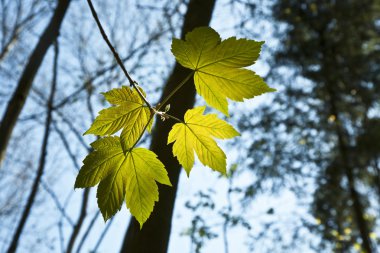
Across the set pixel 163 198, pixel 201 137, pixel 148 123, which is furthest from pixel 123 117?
pixel 163 198

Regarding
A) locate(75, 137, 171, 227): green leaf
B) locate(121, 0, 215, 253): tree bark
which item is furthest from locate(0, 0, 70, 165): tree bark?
locate(75, 137, 171, 227): green leaf

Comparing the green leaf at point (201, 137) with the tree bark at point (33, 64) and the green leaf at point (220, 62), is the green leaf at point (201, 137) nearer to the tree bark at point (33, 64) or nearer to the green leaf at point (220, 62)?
the green leaf at point (220, 62)

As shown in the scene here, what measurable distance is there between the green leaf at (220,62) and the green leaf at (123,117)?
117 mm

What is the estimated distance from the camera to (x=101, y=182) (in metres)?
0.63

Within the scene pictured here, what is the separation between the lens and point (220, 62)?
0.64 metres

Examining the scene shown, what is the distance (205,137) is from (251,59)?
0.18 metres

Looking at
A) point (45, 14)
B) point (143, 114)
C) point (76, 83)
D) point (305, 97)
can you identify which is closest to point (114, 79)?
point (76, 83)

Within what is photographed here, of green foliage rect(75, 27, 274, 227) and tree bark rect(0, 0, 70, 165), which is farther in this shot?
tree bark rect(0, 0, 70, 165)

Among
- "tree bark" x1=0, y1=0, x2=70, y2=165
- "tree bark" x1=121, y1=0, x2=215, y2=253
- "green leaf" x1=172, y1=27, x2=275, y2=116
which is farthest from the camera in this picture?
"tree bark" x1=0, y1=0, x2=70, y2=165

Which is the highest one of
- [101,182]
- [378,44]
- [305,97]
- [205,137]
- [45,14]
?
[378,44]

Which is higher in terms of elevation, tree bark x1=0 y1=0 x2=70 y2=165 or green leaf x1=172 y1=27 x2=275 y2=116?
tree bark x1=0 y1=0 x2=70 y2=165

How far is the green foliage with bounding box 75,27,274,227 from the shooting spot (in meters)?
0.62

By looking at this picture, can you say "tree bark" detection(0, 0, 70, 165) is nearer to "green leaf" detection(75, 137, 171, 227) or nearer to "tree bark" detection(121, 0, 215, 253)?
"tree bark" detection(121, 0, 215, 253)

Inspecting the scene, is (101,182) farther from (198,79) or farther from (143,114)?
(198,79)
